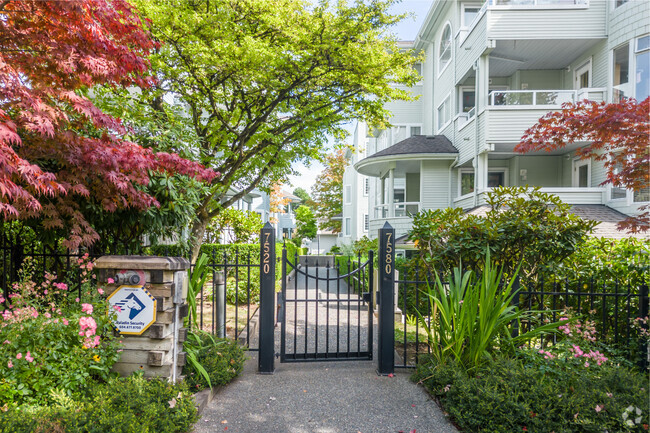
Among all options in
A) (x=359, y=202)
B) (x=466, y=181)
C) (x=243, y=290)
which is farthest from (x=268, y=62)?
(x=359, y=202)

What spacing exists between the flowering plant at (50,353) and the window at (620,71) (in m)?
12.4

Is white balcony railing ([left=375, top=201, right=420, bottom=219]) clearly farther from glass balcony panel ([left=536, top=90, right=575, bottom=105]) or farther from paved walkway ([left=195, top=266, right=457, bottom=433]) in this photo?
paved walkway ([left=195, top=266, right=457, bottom=433])

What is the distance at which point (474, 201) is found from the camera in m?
11.4

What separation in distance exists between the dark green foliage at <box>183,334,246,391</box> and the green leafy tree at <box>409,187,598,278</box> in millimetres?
2774

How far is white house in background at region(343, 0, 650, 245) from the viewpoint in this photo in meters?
9.81

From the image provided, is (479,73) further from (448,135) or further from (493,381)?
(493,381)

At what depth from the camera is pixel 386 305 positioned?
4.48 metres

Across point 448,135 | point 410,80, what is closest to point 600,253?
point 410,80

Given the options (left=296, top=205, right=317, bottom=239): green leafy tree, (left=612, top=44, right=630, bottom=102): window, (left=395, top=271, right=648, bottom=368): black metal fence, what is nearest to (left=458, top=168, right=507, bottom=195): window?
(left=612, top=44, right=630, bottom=102): window

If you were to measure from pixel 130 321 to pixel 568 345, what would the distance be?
14.5 feet

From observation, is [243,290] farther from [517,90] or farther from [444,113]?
[444,113]

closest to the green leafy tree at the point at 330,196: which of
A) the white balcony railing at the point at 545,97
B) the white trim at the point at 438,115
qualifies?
the white trim at the point at 438,115

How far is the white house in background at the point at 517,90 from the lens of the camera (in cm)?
981

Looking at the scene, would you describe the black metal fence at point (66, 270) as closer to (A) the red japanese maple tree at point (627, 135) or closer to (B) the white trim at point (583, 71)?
(A) the red japanese maple tree at point (627, 135)
